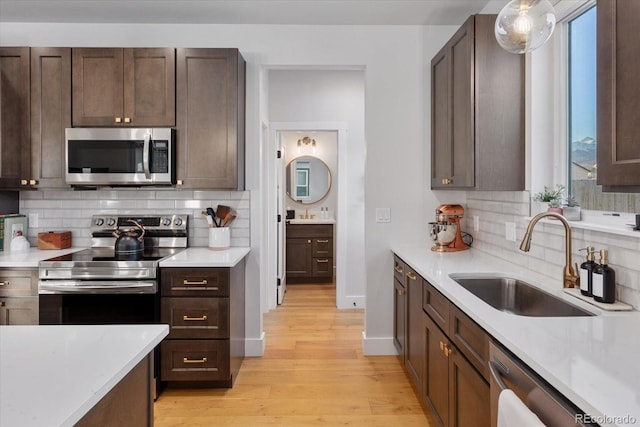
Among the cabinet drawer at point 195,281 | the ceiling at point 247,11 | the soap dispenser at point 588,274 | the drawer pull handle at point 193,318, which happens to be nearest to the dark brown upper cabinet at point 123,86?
the ceiling at point 247,11

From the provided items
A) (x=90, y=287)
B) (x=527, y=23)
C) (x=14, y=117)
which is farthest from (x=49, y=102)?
(x=527, y=23)

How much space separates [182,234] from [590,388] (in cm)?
287

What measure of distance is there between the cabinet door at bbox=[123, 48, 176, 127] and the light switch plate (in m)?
1.70

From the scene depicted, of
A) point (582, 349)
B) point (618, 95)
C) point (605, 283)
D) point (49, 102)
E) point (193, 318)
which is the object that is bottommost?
point (193, 318)

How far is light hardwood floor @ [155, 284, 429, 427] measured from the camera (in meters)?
2.43

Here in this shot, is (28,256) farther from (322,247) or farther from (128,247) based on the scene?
(322,247)

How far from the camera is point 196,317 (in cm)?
265

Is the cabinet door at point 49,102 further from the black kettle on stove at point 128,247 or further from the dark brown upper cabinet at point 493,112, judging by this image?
the dark brown upper cabinet at point 493,112

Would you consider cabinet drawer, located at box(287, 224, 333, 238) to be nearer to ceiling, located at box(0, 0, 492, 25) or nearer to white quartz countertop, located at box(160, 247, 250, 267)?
white quartz countertop, located at box(160, 247, 250, 267)

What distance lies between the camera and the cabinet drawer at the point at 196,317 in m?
2.64

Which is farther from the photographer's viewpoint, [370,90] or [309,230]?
[309,230]

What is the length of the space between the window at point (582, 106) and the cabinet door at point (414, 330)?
0.97m

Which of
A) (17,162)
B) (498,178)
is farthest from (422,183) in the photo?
(17,162)

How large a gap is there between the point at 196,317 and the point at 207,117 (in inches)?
54.4
